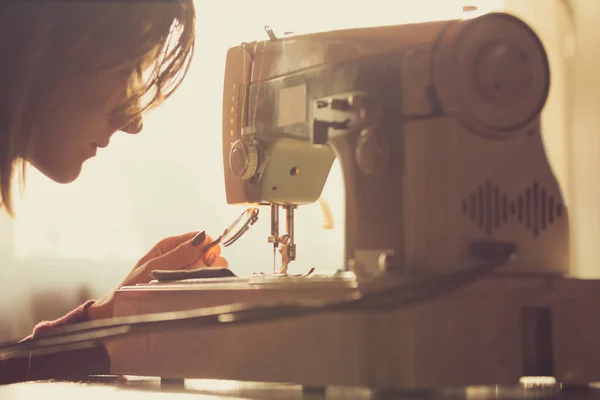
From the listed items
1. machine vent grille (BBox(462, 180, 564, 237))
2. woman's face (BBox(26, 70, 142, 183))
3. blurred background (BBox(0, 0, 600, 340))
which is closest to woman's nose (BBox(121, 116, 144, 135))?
woman's face (BBox(26, 70, 142, 183))

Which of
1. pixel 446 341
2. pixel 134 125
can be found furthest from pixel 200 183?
pixel 446 341

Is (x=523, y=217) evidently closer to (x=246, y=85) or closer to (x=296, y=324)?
(x=296, y=324)

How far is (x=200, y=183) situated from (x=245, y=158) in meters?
0.92

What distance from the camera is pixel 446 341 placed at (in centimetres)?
78

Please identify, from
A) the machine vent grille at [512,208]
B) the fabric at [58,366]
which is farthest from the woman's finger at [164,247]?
the machine vent grille at [512,208]

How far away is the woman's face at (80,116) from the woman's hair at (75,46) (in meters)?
0.02

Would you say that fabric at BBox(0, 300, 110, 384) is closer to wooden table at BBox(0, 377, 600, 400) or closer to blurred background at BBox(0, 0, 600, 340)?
wooden table at BBox(0, 377, 600, 400)

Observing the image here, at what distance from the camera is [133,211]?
1.92 metres

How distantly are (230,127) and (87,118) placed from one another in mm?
569

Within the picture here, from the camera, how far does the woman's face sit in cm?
155

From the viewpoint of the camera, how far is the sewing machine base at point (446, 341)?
30.9 inches

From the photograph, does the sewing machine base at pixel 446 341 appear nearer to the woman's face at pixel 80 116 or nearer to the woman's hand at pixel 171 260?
the woman's hand at pixel 171 260

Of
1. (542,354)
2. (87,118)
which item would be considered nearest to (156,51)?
(87,118)

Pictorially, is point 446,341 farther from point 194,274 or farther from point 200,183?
point 200,183
